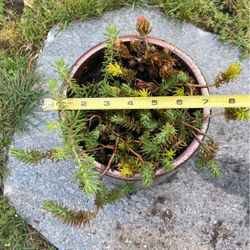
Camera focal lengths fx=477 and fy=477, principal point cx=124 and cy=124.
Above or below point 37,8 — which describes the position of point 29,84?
below

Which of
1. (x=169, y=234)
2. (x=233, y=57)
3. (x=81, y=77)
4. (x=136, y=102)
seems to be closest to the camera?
(x=136, y=102)

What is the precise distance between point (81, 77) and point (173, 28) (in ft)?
3.08

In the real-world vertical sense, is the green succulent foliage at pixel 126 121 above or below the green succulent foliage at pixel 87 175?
below

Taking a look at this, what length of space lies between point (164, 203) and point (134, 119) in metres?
0.77

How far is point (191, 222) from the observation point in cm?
280

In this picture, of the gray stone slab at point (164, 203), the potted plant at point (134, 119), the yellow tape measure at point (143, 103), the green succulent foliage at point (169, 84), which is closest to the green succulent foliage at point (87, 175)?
the potted plant at point (134, 119)

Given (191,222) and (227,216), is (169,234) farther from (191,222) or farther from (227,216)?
(227,216)

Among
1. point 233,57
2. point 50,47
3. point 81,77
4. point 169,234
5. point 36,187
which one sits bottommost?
point 169,234

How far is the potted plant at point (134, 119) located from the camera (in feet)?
6.96

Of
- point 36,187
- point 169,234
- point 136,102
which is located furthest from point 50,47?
point 169,234

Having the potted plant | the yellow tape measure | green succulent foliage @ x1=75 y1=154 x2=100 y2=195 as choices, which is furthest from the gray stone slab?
green succulent foliage @ x1=75 y1=154 x2=100 y2=195

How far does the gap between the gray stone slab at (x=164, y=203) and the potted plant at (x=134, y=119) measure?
48 centimetres

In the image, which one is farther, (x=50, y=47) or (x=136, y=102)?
(x=50, y=47)

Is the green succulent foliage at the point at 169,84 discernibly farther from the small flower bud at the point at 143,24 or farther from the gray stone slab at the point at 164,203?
the gray stone slab at the point at 164,203
